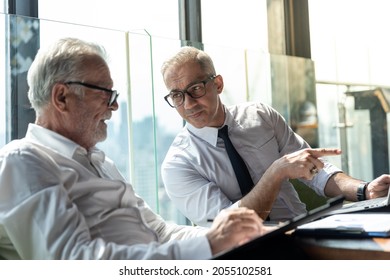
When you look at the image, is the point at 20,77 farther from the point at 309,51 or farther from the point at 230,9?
the point at 309,51

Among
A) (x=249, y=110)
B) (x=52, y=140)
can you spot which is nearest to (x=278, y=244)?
(x=52, y=140)

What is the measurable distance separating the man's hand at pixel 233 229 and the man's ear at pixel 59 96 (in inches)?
20.9

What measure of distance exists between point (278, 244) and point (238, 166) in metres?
0.95

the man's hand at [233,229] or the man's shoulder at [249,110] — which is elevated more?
the man's shoulder at [249,110]

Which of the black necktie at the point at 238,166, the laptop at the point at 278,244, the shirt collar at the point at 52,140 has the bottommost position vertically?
the laptop at the point at 278,244

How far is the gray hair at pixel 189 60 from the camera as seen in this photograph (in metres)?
2.08

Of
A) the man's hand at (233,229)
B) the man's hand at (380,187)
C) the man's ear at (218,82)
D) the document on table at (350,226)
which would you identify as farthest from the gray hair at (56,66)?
the man's hand at (380,187)

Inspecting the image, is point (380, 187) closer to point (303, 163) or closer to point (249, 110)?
point (303, 163)

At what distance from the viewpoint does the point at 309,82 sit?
366cm

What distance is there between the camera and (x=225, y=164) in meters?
2.04

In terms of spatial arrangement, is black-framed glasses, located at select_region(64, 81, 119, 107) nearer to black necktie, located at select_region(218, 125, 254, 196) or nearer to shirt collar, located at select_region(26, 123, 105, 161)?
shirt collar, located at select_region(26, 123, 105, 161)

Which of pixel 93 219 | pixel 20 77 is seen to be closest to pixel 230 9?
pixel 20 77

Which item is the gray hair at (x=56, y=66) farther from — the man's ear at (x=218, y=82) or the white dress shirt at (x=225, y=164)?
the man's ear at (x=218, y=82)

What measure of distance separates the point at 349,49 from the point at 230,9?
3.52ft
